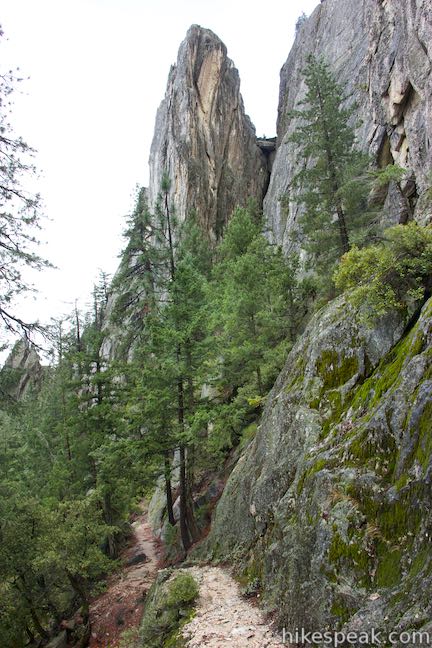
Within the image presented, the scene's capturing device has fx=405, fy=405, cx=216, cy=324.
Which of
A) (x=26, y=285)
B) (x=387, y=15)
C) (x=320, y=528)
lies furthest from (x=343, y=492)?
(x=387, y=15)

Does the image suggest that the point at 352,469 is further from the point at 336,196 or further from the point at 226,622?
the point at 336,196

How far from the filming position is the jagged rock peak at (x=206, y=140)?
41.3 meters

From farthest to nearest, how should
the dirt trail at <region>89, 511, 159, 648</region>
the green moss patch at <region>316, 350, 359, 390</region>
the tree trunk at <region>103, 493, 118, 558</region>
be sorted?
the tree trunk at <region>103, 493, 118, 558</region>, the dirt trail at <region>89, 511, 159, 648</region>, the green moss patch at <region>316, 350, 359, 390</region>

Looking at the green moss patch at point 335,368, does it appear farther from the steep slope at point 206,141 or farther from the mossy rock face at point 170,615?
the steep slope at point 206,141

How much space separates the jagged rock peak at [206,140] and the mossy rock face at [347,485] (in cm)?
3206

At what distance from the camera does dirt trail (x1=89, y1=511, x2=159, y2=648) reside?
12.5m

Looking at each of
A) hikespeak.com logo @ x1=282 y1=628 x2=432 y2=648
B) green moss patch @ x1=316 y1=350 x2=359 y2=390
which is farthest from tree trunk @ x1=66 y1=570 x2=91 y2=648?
green moss patch @ x1=316 y1=350 x2=359 y2=390

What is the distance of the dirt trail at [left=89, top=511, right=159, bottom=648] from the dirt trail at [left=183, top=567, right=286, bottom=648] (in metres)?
4.28

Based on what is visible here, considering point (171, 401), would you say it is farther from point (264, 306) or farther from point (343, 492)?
point (343, 492)

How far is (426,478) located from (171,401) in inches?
425

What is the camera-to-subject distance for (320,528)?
6289 mm

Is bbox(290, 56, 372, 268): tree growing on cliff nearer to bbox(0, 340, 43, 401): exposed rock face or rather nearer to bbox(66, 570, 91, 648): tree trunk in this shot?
bbox(0, 340, 43, 401): exposed rock face

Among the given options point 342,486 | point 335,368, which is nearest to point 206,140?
point 335,368

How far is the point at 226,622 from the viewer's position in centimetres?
737
